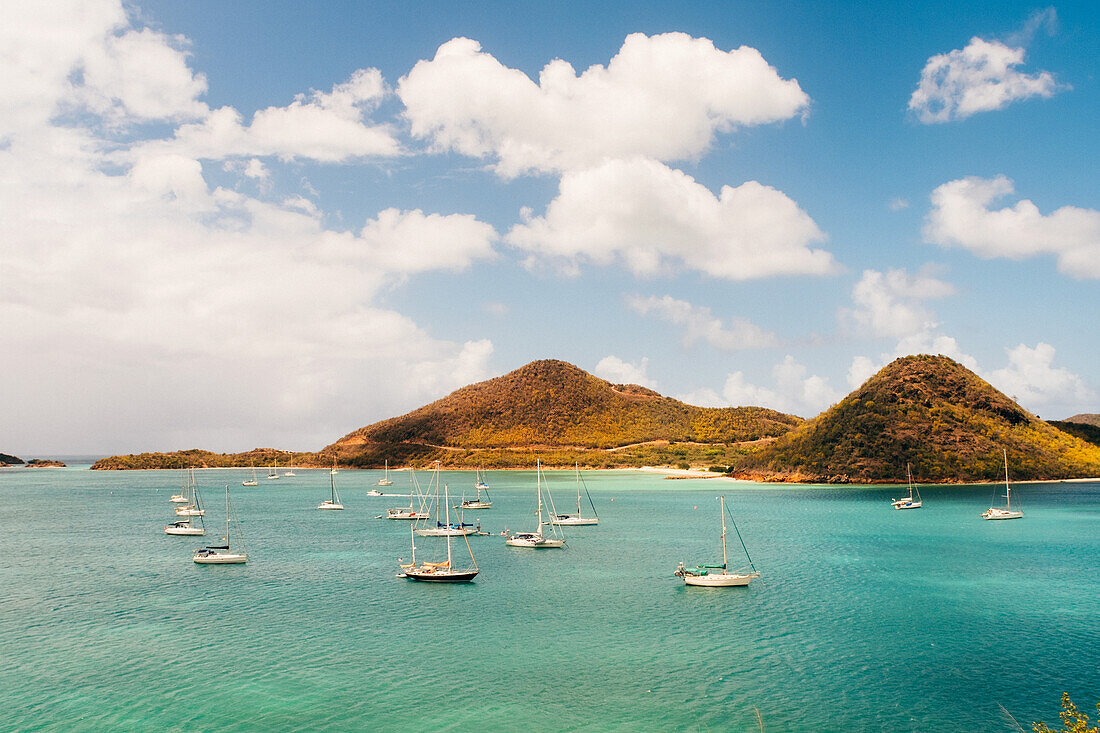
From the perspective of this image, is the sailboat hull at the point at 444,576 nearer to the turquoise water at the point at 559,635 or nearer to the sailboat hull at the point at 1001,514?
the turquoise water at the point at 559,635

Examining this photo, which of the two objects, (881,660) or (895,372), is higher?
(895,372)

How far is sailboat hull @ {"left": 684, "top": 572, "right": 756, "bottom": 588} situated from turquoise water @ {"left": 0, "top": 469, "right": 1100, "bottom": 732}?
1024 mm

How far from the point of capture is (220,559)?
61.4m

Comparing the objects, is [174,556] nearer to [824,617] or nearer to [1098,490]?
[824,617]

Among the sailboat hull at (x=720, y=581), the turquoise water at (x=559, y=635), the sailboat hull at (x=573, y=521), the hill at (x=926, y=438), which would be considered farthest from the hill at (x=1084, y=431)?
the sailboat hull at (x=720, y=581)

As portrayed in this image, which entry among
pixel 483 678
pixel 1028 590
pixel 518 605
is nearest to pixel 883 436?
pixel 1028 590

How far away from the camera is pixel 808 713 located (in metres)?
28.5

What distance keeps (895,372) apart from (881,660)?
501 feet

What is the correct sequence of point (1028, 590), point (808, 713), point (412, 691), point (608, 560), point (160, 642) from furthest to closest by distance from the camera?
point (608, 560) < point (1028, 590) < point (160, 642) < point (412, 691) < point (808, 713)

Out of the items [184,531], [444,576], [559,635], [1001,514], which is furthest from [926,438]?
[184,531]

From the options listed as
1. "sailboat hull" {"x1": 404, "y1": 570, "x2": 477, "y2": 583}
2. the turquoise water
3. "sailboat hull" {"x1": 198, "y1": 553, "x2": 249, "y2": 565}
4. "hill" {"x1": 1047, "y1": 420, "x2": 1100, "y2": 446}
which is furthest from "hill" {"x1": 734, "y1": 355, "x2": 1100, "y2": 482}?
"sailboat hull" {"x1": 198, "y1": 553, "x2": 249, "y2": 565}

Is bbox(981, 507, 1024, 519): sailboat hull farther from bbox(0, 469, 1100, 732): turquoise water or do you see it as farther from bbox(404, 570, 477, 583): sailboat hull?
bbox(404, 570, 477, 583): sailboat hull

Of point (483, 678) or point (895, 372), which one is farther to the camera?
point (895, 372)

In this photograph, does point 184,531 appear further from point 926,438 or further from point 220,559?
point 926,438
